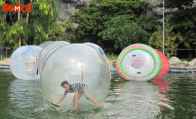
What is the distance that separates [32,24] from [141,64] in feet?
45.1

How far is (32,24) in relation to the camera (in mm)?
22875

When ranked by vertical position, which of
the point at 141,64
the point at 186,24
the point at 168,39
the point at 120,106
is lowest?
the point at 120,106

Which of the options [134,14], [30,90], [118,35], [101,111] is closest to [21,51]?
[30,90]

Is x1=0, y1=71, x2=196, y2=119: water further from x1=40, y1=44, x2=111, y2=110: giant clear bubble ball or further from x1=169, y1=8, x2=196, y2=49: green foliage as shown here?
x1=169, y1=8, x2=196, y2=49: green foliage

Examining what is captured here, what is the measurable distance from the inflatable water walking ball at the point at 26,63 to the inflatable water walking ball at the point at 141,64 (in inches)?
136

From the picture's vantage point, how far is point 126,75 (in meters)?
11.7

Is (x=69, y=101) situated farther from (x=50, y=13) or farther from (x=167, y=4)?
(x=167, y=4)

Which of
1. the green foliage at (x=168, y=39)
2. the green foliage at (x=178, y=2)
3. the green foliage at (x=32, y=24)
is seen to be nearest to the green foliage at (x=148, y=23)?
the green foliage at (x=168, y=39)

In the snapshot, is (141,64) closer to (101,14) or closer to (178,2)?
(178,2)

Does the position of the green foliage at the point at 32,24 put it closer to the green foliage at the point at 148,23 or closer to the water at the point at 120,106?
the green foliage at the point at 148,23

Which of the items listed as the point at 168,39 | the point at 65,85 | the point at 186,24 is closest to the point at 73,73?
the point at 65,85

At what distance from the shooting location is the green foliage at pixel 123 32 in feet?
90.7

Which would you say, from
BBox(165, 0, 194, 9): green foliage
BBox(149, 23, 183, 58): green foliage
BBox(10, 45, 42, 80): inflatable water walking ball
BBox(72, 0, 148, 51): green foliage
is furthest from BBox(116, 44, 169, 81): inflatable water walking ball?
BBox(72, 0, 148, 51): green foliage

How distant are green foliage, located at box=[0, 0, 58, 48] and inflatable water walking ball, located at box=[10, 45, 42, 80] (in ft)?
34.7
